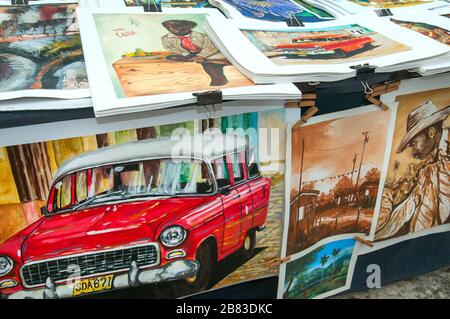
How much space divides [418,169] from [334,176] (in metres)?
0.23

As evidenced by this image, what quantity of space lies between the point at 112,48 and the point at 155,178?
0.83 feet

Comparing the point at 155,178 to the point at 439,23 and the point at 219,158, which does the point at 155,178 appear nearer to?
the point at 219,158

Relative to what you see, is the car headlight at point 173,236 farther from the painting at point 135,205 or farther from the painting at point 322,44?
the painting at point 322,44

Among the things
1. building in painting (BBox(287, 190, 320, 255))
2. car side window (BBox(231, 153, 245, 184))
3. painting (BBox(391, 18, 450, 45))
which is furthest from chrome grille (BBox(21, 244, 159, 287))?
painting (BBox(391, 18, 450, 45))

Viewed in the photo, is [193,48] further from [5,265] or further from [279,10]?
[5,265]

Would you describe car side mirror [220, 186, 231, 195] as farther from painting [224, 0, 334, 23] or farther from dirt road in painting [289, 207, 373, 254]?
painting [224, 0, 334, 23]

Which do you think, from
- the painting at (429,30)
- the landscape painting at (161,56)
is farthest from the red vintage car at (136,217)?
the painting at (429,30)

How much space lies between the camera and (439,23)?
925 millimetres

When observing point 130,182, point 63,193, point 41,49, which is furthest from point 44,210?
point 41,49

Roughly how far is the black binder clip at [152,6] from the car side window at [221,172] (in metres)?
0.40


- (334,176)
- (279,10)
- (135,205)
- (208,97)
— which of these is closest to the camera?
(208,97)

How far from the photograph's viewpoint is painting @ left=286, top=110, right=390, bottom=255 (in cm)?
82

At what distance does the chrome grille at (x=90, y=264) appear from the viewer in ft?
2.39

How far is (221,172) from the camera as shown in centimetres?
78
